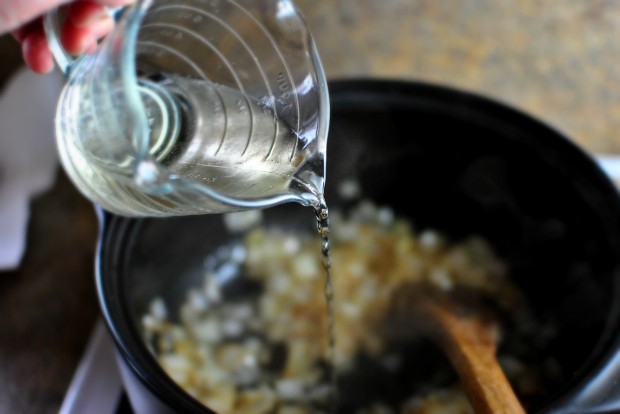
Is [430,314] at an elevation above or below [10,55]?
below

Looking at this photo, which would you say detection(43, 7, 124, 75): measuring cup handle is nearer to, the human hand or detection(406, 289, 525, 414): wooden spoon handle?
the human hand

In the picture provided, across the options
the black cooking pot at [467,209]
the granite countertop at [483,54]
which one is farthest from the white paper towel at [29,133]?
the black cooking pot at [467,209]

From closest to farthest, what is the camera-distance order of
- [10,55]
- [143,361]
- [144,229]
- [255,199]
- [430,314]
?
1. [255,199]
2. [143,361]
3. [144,229]
4. [430,314]
5. [10,55]

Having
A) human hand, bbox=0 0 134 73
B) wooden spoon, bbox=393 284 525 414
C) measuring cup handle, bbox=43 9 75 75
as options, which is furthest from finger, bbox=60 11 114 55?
wooden spoon, bbox=393 284 525 414

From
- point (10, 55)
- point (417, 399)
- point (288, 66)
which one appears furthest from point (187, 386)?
point (10, 55)

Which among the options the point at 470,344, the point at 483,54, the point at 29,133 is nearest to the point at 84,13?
the point at 29,133

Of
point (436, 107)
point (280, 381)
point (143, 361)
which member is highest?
point (436, 107)

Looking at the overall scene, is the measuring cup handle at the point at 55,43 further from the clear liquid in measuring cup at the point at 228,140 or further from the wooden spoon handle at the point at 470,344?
the wooden spoon handle at the point at 470,344

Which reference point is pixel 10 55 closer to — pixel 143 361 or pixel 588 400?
pixel 143 361
